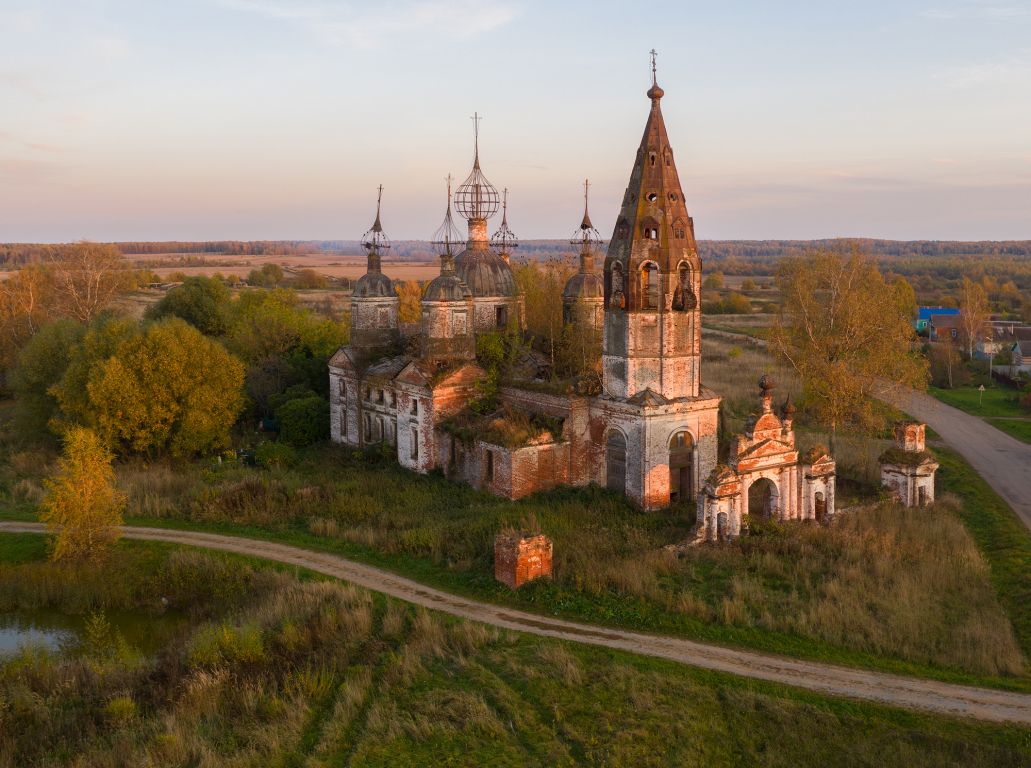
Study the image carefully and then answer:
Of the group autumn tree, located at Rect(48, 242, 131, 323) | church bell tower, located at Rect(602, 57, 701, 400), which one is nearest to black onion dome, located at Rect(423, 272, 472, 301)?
church bell tower, located at Rect(602, 57, 701, 400)

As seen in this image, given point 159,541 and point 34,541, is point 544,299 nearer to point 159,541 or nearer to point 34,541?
point 159,541

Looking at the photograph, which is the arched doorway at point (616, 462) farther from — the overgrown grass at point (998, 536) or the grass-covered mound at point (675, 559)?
the overgrown grass at point (998, 536)

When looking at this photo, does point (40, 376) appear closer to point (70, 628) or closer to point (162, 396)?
point (162, 396)

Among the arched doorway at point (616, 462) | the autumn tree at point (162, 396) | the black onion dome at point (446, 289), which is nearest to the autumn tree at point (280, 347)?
the autumn tree at point (162, 396)

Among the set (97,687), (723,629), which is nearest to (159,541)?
(97,687)

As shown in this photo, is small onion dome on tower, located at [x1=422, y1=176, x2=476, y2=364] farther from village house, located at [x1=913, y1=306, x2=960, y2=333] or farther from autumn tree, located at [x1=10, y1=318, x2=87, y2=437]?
village house, located at [x1=913, y1=306, x2=960, y2=333]

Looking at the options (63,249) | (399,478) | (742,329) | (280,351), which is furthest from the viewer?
(742,329)

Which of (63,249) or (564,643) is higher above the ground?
(63,249)
